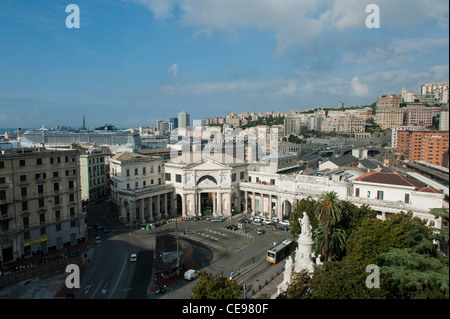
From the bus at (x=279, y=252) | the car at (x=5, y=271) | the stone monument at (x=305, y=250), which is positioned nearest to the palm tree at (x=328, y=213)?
the stone monument at (x=305, y=250)

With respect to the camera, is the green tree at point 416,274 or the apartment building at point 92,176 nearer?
the green tree at point 416,274

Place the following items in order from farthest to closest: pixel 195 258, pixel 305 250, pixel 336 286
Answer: pixel 195 258, pixel 305 250, pixel 336 286

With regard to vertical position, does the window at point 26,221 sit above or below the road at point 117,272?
above

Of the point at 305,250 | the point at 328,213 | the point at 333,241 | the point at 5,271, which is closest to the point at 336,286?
the point at 305,250

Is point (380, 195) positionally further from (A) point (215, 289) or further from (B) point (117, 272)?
(B) point (117, 272)

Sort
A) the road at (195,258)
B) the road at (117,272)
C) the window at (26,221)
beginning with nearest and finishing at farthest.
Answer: the road at (117,272)
the road at (195,258)
the window at (26,221)

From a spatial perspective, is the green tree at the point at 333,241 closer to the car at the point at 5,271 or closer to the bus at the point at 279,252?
the bus at the point at 279,252

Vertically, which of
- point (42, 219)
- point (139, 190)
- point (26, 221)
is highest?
point (139, 190)
